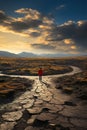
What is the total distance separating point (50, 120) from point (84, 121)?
208 cm

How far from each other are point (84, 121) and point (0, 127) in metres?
5.01

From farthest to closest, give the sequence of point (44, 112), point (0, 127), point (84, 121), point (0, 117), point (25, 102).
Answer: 1. point (25, 102)
2. point (44, 112)
3. point (0, 117)
4. point (84, 121)
5. point (0, 127)

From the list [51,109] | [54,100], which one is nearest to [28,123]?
[51,109]

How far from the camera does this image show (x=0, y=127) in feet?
33.3

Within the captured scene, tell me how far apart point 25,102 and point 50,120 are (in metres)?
4.77

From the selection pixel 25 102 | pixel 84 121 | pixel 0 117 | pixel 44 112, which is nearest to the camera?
pixel 84 121

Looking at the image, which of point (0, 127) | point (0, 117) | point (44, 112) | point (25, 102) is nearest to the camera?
point (0, 127)

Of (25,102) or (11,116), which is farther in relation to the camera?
(25,102)

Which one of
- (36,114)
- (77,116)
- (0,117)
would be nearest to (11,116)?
(0,117)

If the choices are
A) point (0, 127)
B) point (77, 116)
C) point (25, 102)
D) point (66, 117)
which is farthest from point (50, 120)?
point (25, 102)

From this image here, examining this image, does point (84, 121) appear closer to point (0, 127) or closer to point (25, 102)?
point (0, 127)

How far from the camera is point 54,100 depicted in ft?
54.1

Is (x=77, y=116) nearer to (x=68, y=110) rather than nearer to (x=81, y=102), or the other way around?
(x=68, y=110)

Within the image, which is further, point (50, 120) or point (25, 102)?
point (25, 102)
